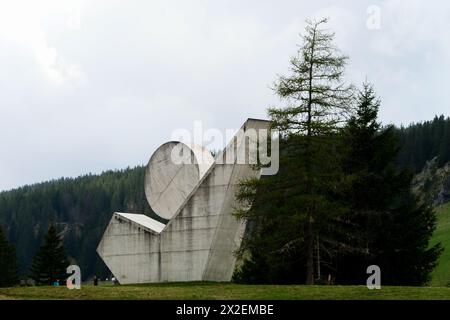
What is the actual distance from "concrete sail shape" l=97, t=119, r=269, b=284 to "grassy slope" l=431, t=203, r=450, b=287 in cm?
2331

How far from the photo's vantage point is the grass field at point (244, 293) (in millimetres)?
24656

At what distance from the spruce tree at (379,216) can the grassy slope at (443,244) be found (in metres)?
19.6

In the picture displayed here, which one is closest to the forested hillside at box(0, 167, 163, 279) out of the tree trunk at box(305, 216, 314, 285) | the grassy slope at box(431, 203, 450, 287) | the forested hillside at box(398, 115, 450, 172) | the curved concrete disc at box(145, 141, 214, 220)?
the forested hillside at box(398, 115, 450, 172)

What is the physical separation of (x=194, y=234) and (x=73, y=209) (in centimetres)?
15193

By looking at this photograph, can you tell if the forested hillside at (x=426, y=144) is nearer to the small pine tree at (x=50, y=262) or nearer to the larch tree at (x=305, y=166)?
the small pine tree at (x=50, y=262)

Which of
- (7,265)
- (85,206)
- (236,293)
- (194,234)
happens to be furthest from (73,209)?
(236,293)

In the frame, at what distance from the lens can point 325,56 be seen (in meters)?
33.2

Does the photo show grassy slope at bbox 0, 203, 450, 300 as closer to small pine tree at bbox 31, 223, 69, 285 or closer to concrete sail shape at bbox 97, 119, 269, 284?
concrete sail shape at bbox 97, 119, 269, 284

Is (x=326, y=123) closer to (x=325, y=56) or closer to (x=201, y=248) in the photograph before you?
(x=325, y=56)

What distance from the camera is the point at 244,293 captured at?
25609 mm

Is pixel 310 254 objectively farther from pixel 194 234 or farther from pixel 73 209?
pixel 73 209
